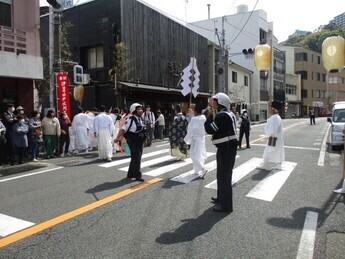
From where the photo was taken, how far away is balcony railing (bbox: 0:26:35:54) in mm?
12398

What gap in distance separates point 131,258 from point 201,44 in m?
27.9

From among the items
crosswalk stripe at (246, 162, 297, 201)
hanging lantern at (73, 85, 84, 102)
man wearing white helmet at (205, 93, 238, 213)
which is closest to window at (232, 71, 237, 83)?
hanging lantern at (73, 85, 84, 102)

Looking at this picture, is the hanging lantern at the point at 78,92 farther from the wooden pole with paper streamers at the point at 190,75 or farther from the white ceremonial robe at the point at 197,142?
the white ceremonial robe at the point at 197,142

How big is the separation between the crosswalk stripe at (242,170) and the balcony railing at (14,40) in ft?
29.7

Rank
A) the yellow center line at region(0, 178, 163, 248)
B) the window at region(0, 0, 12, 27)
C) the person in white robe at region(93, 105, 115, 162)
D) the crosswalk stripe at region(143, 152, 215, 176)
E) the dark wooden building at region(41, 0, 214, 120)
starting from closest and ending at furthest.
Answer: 1. the yellow center line at region(0, 178, 163, 248)
2. the crosswalk stripe at region(143, 152, 215, 176)
3. the person in white robe at region(93, 105, 115, 162)
4. the window at region(0, 0, 12, 27)
5. the dark wooden building at region(41, 0, 214, 120)

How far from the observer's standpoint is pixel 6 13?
1328cm

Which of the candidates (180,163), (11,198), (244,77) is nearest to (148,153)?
(180,163)

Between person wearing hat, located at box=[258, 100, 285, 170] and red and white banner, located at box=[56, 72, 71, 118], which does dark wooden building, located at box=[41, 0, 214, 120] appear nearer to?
red and white banner, located at box=[56, 72, 71, 118]

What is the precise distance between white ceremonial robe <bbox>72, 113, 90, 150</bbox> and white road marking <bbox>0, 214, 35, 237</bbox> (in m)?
8.16

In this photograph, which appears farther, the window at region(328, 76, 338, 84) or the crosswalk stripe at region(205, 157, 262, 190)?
the window at region(328, 76, 338, 84)

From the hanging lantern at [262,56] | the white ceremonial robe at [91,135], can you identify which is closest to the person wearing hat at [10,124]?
the white ceremonial robe at [91,135]

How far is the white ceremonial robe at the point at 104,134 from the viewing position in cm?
1132

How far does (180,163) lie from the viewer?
10.6m

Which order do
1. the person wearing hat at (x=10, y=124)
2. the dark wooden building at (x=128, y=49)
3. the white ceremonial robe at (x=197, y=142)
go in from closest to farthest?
the white ceremonial robe at (x=197, y=142), the person wearing hat at (x=10, y=124), the dark wooden building at (x=128, y=49)
